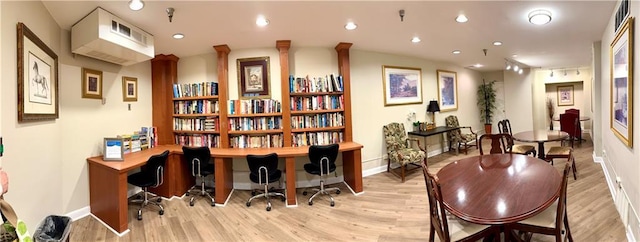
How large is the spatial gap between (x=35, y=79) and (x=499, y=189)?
3639mm

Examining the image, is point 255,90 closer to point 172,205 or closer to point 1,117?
point 172,205

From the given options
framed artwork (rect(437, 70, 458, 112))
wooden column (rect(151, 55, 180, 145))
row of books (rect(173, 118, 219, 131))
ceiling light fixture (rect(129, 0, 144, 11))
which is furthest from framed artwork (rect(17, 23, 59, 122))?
framed artwork (rect(437, 70, 458, 112))

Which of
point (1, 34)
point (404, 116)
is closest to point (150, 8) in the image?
point (1, 34)

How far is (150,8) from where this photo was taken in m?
2.53

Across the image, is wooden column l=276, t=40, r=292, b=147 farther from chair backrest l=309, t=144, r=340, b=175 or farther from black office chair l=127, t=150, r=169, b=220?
black office chair l=127, t=150, r=169, b=220

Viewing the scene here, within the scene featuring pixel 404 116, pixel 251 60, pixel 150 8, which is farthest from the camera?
pixel 404 116

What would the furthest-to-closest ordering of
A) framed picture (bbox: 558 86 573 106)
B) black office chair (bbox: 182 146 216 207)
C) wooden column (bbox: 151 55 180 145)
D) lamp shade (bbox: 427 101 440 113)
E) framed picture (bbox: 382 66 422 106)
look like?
framed picture (bbox: 558 86 573 106) → lamp shade (bbox: 427 101 440 113) → framed picture (bbox: 382 66 422 106) → wooden column (bbox: 151 55 180 145) → black office chair (bbox: 182 146 216 207)

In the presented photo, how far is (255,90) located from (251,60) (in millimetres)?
433

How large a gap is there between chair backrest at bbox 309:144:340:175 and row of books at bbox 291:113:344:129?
0.72m

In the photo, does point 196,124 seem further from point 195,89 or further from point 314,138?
point 314,138

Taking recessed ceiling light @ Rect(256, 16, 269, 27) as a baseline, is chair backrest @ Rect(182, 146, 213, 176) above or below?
below

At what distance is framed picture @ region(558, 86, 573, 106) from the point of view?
888cm

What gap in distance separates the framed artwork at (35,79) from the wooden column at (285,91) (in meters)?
2.34

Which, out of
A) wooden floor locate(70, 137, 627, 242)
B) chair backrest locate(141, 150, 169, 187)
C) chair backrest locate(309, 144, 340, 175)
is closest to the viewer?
wooden floor locate(70, 137, 627, 242)
